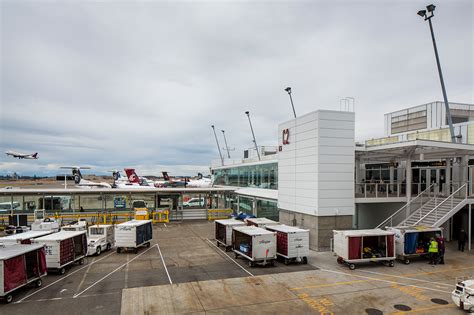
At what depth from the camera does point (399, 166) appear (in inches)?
1435

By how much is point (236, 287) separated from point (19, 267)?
11.7 m

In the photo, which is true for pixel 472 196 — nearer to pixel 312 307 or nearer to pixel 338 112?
pixel 338 112

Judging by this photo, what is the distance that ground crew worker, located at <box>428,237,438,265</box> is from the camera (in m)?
22.4

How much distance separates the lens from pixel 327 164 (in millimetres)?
27453

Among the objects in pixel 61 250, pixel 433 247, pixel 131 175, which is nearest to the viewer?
pixel 61 250

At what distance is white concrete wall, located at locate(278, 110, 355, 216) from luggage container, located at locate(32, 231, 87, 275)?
62.1 feet

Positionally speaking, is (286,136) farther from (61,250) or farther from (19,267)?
(19,267)

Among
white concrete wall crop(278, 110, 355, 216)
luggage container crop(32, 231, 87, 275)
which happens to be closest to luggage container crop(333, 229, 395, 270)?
white concrete wall crop(278, 110, 355, 216)

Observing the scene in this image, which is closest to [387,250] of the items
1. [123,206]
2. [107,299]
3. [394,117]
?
[107,299]

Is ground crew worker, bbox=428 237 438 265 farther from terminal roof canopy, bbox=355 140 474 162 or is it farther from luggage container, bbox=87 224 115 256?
luggage container, bbox=87 224 115 256

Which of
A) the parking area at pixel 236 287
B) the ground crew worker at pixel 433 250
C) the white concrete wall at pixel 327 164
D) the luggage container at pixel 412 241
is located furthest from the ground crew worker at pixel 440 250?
the white concrete wall at pixel 327 164

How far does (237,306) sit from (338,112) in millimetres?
18908

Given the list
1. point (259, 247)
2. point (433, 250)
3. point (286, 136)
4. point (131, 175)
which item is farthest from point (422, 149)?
point (131, 175)

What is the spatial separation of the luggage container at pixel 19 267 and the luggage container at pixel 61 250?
139cm
